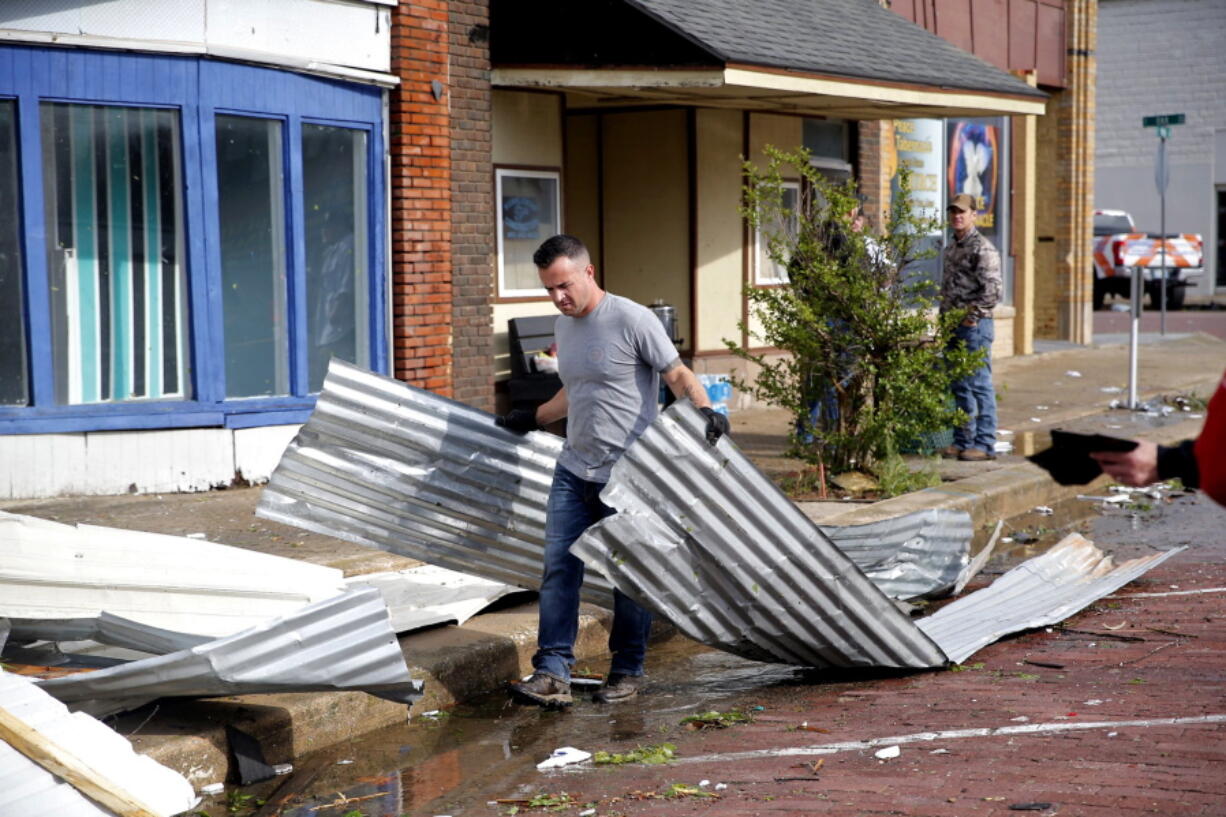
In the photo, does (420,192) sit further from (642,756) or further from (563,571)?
(642,756)

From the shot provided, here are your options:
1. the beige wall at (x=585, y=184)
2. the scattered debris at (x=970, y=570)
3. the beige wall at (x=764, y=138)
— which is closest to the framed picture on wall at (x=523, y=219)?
the beige wall at (x=585, y=184)

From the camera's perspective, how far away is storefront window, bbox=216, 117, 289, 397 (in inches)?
396

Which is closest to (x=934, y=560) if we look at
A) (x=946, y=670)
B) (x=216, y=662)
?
(x=946, y=670)

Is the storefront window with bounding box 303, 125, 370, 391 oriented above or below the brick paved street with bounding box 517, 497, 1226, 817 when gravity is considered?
above

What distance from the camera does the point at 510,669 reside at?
653 cm

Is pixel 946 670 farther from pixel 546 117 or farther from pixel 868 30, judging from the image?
pixel 868 30

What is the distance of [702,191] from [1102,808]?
10836mm

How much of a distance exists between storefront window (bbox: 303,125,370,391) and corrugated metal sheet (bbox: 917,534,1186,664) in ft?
17.2

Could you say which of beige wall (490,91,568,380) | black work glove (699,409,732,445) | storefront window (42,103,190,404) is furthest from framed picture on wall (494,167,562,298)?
black work glove (699,409,732,445)

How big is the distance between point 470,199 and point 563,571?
587cm

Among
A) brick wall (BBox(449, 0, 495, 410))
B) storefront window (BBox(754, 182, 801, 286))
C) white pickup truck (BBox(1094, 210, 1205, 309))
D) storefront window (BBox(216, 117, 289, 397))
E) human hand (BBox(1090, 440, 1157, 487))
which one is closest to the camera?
human hand (BBox(1090, 440, 1157, 487))

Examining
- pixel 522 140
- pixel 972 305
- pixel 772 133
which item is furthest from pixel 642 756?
pixel 772 133

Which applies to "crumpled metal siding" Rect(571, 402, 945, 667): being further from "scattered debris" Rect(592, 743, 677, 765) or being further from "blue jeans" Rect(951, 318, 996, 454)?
"blue jeans" Rect(951, 318, 996, 454)

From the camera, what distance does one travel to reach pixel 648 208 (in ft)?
48.5
